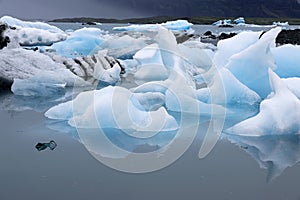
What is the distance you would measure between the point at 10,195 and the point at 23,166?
22.4 inches

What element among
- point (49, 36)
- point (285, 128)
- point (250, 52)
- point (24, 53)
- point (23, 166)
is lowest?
point (23, 166)

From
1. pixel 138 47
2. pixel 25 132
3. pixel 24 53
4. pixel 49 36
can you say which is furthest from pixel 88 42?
pixel 25 132

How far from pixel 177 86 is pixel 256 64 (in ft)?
4.10

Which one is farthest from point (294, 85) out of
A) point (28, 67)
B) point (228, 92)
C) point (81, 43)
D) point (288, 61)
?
point (81, 43)

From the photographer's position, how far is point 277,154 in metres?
3.90

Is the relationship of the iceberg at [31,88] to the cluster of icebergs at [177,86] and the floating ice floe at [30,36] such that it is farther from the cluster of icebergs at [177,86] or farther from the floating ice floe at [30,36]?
the floating ice floe at [30,36]

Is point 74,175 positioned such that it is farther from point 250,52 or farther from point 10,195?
point 250,52

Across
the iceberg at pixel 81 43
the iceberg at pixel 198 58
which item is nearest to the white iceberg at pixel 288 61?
the iceberg at pixel 198 58

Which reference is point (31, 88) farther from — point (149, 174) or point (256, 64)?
point (149, 174)

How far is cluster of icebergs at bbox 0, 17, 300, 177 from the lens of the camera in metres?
4.49

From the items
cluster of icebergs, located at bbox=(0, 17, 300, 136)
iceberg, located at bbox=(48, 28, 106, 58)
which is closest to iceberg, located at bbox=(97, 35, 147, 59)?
iceberg, located at bbox=(48, 28, 106, 58)

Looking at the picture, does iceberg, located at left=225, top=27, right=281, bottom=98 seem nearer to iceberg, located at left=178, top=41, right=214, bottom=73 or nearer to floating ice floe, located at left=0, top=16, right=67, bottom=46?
iceberg, located at left=178, top=41, right=214, bottom=73

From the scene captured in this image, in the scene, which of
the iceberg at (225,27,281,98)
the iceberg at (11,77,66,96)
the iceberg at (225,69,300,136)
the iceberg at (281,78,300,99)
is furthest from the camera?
the iceberg at (11,77,66,96)

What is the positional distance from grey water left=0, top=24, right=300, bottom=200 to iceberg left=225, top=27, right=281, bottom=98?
184 cm
